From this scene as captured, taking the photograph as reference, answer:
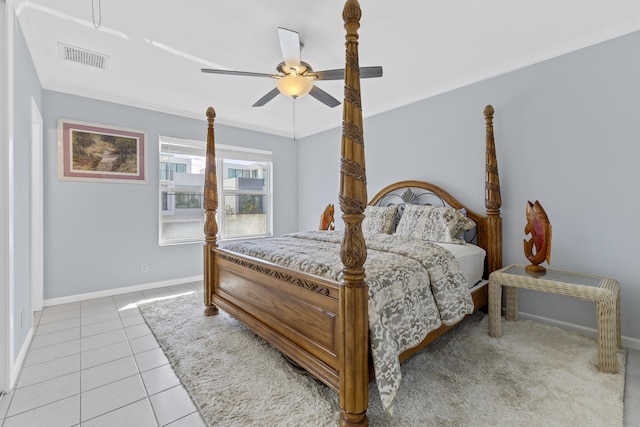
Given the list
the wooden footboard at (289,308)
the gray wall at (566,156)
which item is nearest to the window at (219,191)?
the wooden footboard at (289,308)

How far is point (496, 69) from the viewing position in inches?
116

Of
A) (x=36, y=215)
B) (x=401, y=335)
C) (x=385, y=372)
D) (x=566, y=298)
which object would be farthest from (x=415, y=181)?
(x=36, y=215)

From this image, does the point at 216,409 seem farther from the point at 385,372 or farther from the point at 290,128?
Result: the point at 290,128

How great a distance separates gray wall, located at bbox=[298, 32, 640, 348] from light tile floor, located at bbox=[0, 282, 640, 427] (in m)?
0.72

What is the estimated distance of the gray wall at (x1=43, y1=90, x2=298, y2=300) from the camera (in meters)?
3.31

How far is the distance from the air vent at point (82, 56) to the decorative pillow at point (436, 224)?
11.3 feet

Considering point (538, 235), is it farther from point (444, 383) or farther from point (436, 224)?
point (444, 383)

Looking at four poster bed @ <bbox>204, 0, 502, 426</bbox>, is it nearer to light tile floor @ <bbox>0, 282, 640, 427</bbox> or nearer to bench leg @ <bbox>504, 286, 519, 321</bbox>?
bench leg @ <bbox>504, 286, 519, 321</bbox>

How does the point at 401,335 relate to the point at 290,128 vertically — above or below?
below

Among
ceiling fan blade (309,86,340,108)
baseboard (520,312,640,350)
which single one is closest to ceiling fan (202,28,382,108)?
ceiling fan blade (309,86,340,108)

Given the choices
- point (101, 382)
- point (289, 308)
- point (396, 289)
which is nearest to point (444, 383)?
point (396, 289)

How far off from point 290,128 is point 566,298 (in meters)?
4.42

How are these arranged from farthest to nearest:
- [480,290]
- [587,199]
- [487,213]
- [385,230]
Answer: [385,230] → [487,213] → [480,290] → [587,199]

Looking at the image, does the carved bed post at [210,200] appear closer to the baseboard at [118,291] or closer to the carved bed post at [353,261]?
the baseboard at [118,291]
